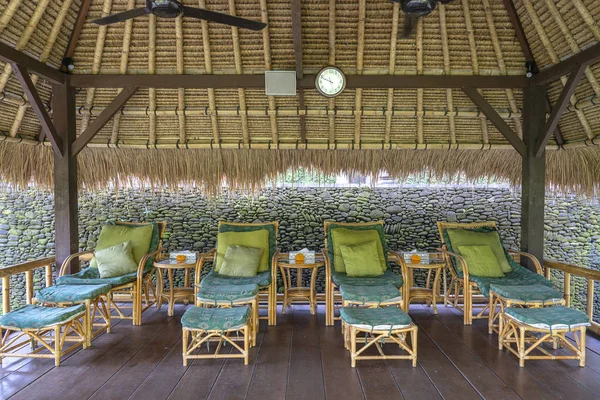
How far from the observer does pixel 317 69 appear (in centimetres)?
445

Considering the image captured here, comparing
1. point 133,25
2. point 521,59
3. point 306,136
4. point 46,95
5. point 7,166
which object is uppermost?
point 133,25

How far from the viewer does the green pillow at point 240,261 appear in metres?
3.97

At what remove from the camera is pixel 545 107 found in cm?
435

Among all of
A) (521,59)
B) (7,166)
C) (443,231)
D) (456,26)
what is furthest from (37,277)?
(521,59)

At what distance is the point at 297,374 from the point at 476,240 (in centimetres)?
271

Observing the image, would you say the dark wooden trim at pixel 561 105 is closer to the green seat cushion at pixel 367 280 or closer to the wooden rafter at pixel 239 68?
the green seat cushion at pixel 367 280

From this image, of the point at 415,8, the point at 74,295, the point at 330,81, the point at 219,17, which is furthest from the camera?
the point at 330,81

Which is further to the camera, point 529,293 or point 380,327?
point 529,293

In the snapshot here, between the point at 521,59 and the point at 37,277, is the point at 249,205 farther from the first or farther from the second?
the point at 37,277

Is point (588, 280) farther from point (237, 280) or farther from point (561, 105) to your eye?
point (237, 280)

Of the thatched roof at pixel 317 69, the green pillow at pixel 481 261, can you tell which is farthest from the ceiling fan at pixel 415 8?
the green pillow at pixel 481 261

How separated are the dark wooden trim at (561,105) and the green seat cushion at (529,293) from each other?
5.45ft

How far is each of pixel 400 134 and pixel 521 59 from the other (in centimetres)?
164

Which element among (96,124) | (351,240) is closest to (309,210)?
(351,240)
